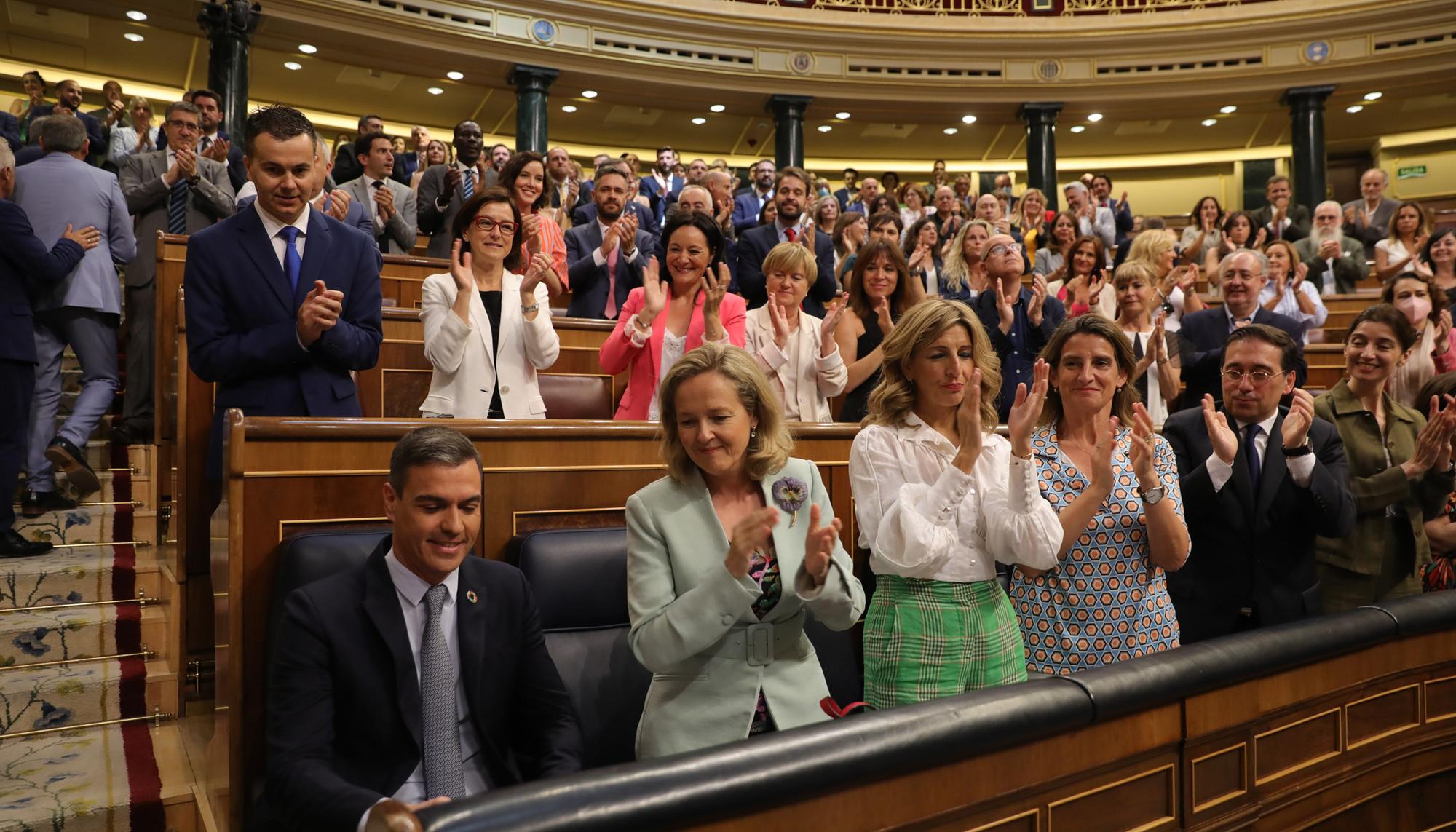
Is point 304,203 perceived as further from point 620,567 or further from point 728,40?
point 728,40

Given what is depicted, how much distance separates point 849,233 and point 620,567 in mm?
3395

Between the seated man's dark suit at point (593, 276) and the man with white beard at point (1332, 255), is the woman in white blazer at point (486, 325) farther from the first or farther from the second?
the man with white beard at point (1332, 255)

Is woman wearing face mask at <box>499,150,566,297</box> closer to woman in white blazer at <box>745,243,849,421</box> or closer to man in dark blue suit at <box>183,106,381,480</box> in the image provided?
woman in white blazer at <box>745,243,849,421</box>

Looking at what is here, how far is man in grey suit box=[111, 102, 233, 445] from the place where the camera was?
12.0ft

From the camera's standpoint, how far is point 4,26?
27.2 ft

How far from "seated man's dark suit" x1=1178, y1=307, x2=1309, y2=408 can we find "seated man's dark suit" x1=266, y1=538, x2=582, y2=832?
2.46m

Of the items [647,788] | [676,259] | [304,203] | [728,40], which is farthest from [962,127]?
[647,788]

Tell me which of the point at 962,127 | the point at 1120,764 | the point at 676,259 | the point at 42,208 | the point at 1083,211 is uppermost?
the point at 962,127

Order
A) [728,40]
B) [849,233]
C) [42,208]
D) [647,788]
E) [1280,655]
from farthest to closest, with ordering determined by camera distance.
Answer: [728,40] < [849,233] < [42,208] < [1280,655] < [647,788]

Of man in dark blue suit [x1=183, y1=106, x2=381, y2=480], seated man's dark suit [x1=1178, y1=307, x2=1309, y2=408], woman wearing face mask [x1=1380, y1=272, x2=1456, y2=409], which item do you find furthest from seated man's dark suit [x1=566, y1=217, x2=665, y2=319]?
woman wearing face mask [x1=1380, y1=272, x2=1456, y2=409]

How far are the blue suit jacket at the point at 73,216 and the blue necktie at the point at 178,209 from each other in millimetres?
488

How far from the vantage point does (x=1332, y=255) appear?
19.3 ft

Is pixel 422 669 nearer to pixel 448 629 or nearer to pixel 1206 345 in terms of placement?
pixel 448 629

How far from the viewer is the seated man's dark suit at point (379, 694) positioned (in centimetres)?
130
